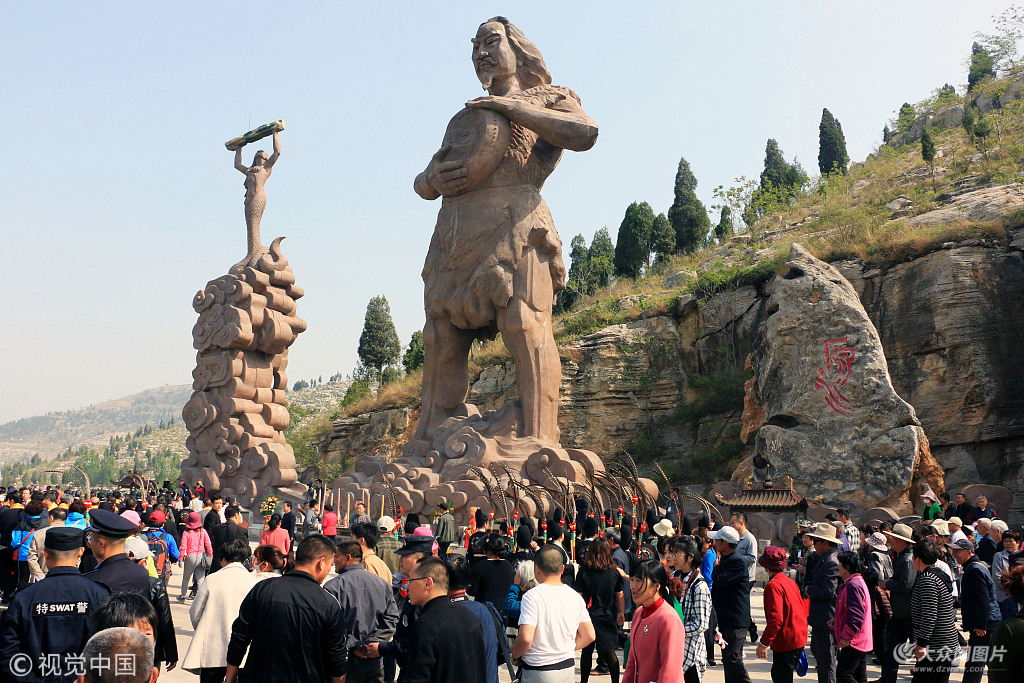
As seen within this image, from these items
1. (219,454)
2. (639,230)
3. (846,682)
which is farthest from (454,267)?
(639,230)

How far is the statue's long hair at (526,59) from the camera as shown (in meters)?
12.3

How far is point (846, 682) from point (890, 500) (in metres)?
7.71

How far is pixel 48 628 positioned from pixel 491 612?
1791 millimetres

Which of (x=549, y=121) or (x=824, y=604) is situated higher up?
(x=549, y=121)

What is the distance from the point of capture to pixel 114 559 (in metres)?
3.91

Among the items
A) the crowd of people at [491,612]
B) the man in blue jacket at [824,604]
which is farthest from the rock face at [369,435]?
the man in blue jacket at [824,604]

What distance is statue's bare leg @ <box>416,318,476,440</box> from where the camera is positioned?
12.4m

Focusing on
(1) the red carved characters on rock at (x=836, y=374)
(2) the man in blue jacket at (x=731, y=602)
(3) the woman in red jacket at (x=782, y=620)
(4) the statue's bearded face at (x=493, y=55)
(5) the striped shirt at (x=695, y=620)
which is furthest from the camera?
(1) the red carved characters on rock at (x=836, y=374)

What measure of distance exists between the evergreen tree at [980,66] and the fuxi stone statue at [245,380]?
28.3 m

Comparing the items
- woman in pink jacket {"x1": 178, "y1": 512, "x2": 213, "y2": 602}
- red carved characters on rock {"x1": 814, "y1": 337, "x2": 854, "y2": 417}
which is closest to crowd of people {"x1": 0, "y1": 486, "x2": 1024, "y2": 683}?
woman in pink jacket {"x1": 178, "y1": 512, "x2": 213, "y2": 602}

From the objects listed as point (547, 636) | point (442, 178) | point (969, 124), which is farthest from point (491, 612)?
point (969, 124)

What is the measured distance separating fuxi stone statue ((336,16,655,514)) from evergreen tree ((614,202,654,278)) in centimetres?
1520

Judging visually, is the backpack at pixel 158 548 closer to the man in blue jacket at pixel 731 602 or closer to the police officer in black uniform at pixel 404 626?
the police officer in black uniform at pixel 404 626

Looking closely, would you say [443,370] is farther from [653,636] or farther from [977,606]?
[653,636]
